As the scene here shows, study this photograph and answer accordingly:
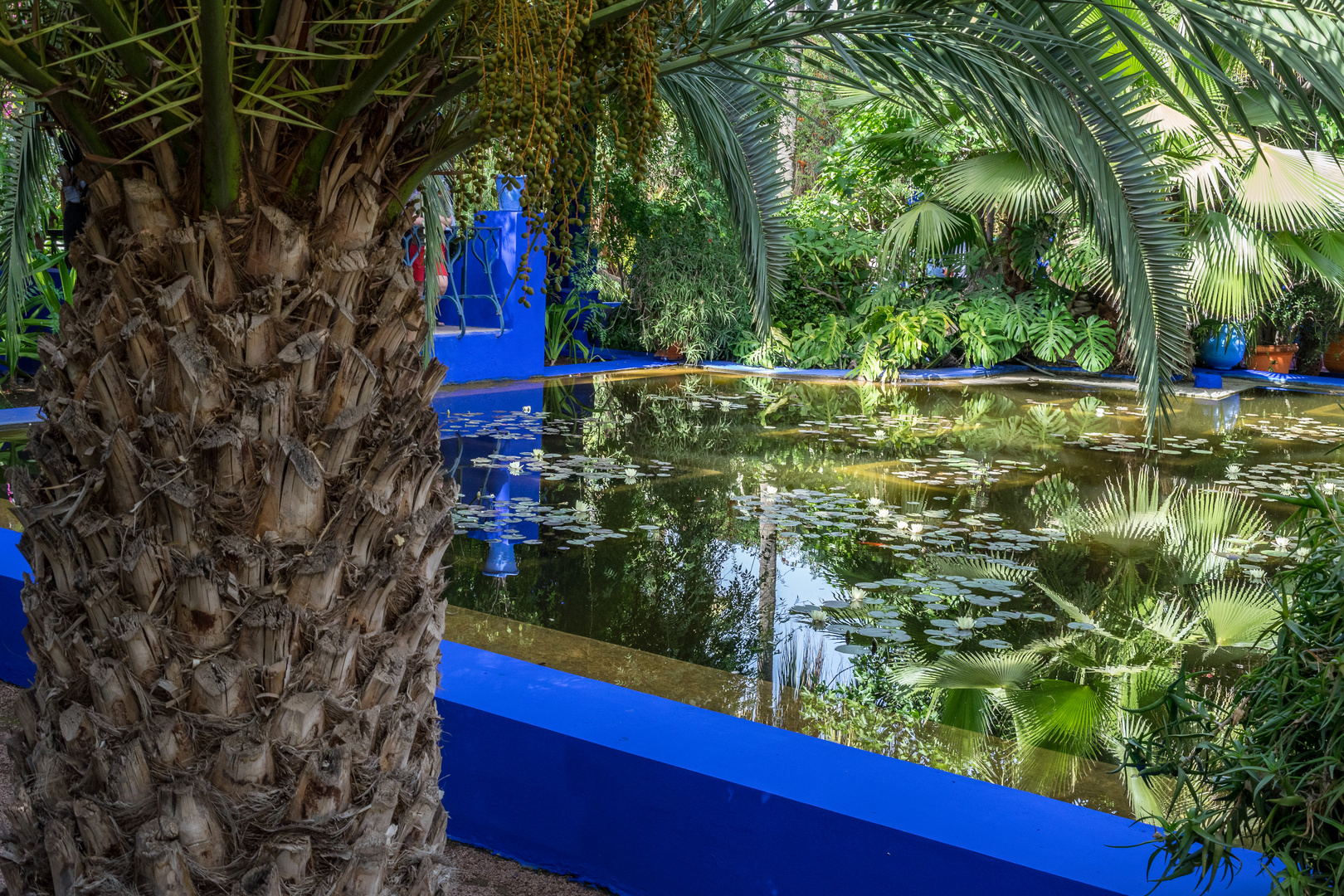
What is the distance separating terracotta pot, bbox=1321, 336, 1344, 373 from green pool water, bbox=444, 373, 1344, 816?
521 centimetres

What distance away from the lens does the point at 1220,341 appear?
12500 mm

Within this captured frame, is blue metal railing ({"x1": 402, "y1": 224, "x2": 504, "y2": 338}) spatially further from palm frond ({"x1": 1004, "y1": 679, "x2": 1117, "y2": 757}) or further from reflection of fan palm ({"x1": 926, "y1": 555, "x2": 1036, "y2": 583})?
palm frond ({"x1": 1004, "y1": 679, "x2": 1117, "y2": 757})

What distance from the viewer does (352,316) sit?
4.61ft

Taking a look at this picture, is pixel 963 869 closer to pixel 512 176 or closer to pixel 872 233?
pixel 512 176

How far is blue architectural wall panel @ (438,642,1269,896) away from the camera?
5.71 feet

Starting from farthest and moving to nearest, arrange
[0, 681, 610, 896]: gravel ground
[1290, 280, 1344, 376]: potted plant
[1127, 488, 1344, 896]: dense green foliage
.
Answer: [1290, 280, 1344, 376]: potted plant → [0, 681, 610, 896]: gravel ground → [1127, 488, 1344, 896]: dense green foliage

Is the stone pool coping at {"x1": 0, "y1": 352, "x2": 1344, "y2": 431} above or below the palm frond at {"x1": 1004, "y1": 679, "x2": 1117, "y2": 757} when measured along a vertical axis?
above

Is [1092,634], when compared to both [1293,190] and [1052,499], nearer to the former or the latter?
[1052,499]

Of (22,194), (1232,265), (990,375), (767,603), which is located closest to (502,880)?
(767,603)

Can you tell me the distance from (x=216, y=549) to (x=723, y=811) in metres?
1.10

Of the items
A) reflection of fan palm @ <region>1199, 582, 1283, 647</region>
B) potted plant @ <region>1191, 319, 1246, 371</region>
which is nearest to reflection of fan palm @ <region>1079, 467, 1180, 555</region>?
reflection of fan palm @ <region>1199, 582, 1283, 647</region>

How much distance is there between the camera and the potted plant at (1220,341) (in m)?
12.4

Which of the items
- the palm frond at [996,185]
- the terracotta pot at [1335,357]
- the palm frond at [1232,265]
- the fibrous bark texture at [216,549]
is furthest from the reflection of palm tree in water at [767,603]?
the terracotta pot at [1335,357]

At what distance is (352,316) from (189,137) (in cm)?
30
